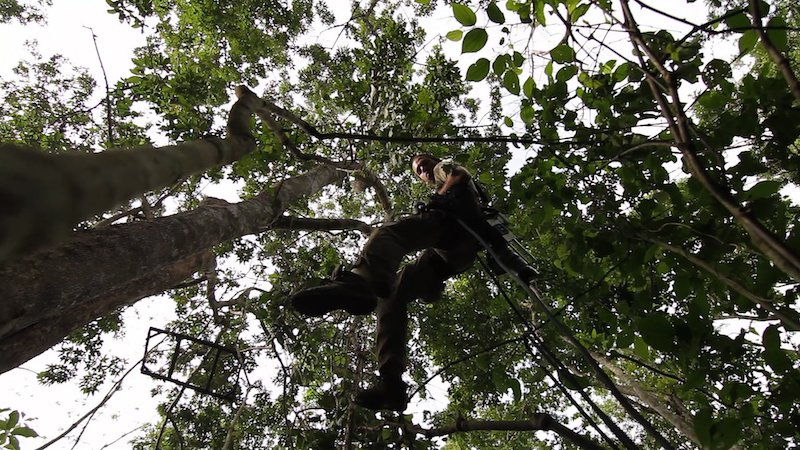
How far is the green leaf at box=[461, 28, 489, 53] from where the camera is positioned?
62.7 inches

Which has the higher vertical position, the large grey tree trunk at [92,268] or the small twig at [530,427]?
the large grey tree trunk at [92,268]

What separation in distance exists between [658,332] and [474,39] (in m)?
1.20

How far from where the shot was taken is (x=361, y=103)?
5.68 meters

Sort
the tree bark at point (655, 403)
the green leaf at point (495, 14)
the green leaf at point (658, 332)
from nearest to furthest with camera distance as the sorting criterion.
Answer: the green leaf at point (658, 332) → the green leaf at point (495, 14) → the tree bark at point (655, 403)

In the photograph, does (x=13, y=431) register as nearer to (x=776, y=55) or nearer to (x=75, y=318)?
(x=75, y=318)

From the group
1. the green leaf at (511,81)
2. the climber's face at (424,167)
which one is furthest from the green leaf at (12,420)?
the green leaf at (511,81)

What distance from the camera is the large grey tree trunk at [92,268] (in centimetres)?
227

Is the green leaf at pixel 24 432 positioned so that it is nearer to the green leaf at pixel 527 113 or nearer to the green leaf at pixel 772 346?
the green leaf at pixel 527 113

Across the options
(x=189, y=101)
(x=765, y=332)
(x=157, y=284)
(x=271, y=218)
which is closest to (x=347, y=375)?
(x=271, y=218)

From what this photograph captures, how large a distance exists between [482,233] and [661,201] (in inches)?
47.2

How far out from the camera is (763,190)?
1.50 m

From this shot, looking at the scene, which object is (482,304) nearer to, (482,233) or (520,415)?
(520,415)

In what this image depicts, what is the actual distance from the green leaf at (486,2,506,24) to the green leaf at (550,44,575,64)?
487 mm

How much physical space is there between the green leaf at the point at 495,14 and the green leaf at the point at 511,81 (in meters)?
0.33
